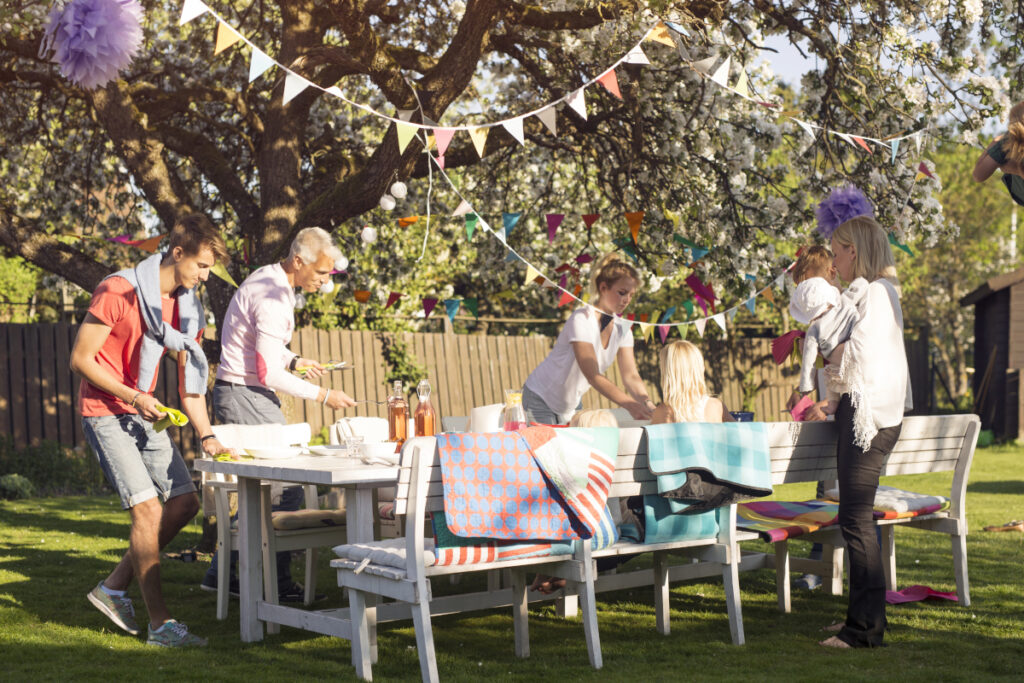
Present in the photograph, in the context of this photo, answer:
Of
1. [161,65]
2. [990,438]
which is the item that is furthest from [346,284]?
[990,438]

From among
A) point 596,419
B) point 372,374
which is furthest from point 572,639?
point 372,374

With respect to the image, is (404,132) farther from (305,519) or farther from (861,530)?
(861,530)

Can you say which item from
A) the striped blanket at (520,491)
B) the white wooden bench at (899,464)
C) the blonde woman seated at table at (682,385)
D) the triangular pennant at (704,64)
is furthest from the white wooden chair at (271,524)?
the triangular pennant at (704,64)

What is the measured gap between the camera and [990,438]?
58.3ft

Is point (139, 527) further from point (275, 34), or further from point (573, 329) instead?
point (275, 34)

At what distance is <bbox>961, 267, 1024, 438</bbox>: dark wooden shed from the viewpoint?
58.6 feet

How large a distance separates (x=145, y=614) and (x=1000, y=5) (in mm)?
5879

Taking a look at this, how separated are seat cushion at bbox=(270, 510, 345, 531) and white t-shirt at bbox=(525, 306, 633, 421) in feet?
4.04

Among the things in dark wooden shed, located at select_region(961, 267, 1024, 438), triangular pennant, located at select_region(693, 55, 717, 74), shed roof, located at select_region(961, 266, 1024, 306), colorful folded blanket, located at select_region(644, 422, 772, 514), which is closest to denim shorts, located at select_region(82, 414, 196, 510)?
colorful folded blanket, located at select_region(644, 422, 772, 514)

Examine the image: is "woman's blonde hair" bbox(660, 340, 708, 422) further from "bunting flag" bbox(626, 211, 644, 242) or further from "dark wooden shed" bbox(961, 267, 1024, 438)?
"dark wooden shed" bbox(961, 267, 1024, 438)

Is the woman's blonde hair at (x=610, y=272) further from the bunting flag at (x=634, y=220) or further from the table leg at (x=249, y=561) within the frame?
the table leg at (x=249, y=561)

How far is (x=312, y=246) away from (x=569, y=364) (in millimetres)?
1438

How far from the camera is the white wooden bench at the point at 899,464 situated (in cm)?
463

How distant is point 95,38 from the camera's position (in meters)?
5.09
